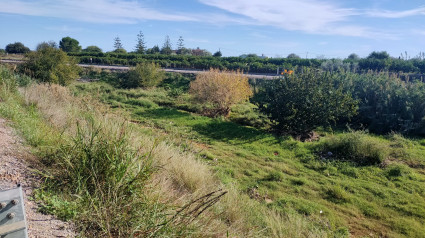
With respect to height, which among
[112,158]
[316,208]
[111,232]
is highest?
[112,158]

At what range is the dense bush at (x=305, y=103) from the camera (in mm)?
11898

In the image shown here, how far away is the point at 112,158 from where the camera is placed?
12.7ft

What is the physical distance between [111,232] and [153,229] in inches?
16.7

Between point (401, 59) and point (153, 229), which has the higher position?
point (401, 59)

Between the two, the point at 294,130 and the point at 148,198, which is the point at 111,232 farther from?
the point at 294,130

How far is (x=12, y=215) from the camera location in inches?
80.9

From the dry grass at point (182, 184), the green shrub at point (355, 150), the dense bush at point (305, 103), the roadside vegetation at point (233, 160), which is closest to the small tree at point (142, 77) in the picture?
the roadside vegetation at point (233, 160)

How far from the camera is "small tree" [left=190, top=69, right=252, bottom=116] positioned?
51.0 ft

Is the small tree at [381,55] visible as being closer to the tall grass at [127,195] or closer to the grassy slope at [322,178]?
the grassy slope at [322,178]

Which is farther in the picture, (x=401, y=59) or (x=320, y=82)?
(x=401, y=59)

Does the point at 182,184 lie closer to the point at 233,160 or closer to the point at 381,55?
the point at 233,160

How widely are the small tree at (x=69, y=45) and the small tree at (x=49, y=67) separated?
1169 inches

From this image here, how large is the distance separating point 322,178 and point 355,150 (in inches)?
78.7

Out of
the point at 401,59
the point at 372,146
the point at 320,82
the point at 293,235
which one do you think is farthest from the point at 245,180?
the point at 401,59
